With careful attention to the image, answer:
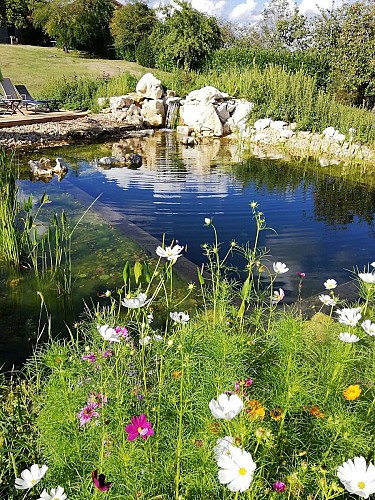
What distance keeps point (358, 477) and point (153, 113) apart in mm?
12746

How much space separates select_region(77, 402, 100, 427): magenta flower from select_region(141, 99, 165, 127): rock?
40.1 feet

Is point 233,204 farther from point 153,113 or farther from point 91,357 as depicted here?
point 153,113

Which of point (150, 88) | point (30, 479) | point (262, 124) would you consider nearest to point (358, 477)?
point (30, 479)

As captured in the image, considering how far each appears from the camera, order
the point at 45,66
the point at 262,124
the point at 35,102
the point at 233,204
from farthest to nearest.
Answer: the point at 45,66
the point at 35,102
the point at 262,124
the point at 233,204

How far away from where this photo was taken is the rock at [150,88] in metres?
13.2

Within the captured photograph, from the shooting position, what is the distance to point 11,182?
13.6ft

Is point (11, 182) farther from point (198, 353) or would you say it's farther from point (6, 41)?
point (6, 41)

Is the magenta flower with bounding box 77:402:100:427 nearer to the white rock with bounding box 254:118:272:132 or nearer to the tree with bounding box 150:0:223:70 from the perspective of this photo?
the white rock with bounding box 254:118:272:132

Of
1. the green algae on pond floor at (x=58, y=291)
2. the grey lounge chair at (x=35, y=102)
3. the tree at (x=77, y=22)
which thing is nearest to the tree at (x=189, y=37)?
the grey lounge chair at (x=35, y=102)

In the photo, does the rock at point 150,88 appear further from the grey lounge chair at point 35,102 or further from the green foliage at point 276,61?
the green foliage at point 276,61

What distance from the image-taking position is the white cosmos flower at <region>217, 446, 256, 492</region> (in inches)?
33.9

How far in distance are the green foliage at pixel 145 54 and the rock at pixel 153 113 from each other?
10430mm

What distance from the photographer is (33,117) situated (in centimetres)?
1178

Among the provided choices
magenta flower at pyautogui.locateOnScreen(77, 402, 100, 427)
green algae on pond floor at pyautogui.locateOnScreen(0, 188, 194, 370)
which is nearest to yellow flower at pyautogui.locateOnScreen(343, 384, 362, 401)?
magenta flower at pyautogui.locateOnScreen(77, 402, 100, 427)
